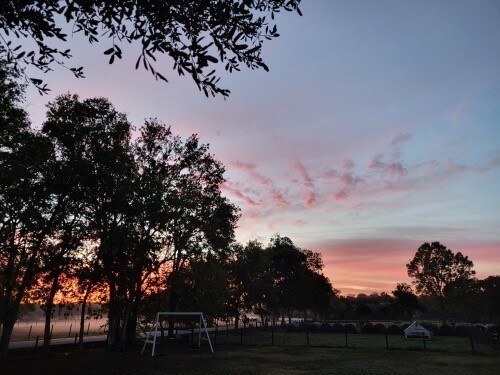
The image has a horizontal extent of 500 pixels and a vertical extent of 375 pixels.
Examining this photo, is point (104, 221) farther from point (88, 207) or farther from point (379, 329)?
point (379, 329)

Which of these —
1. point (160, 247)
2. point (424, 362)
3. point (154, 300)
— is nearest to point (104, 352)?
point (154, 300)

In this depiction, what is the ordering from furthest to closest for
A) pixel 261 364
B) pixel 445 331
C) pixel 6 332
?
pixel 445 331, pixel 6 332, pixel 261 364

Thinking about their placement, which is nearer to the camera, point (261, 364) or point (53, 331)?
point (261, 364)

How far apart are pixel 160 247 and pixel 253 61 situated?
81.3 ft

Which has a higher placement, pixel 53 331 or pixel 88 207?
pixel 88 207

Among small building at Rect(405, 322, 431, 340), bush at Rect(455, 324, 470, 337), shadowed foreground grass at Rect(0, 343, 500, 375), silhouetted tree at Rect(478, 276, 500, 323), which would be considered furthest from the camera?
silhouetted tree at Rect(478, 276, 500, 323)

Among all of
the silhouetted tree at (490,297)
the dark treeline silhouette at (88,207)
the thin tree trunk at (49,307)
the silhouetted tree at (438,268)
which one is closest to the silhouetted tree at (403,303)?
the silhouetted tree at (438,268)

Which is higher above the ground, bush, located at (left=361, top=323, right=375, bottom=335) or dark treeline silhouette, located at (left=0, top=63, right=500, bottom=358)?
dark treeline silhouette, located at (left=0, top=63, right=500, bottom=358)

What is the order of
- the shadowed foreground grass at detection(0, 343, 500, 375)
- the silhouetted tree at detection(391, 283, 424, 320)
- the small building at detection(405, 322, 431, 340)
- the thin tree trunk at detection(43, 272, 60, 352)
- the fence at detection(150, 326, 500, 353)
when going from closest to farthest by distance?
the shadowed foreground grass at detection(0, 343, 500, 375) < the thin tree trunk at detection(43, 272, 60, 352) < the fence at detection(150, 326, 500, 353) < the small building at detection(405, 322, 431, 340) < the silhouetted tree at detection(391, 283, 424, 320)

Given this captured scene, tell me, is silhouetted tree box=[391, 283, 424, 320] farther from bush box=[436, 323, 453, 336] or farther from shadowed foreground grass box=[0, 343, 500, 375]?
shadowed foreground grass box=[0, 343, 500, 375]

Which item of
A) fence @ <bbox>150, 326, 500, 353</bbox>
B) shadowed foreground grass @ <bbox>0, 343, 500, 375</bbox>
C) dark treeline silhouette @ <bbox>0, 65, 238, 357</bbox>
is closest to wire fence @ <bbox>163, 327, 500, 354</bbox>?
fence @ <bbox>150, 326, 500, 353</bbox>

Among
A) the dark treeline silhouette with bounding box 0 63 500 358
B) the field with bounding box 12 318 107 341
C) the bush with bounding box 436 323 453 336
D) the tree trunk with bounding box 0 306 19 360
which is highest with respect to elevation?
the dark treeline silhouette with bounding box 0 63 500 358

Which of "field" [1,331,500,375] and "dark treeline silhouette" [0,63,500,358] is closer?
"field" [1,331,500,375]

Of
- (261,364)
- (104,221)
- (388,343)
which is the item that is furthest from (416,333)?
(104,221)
